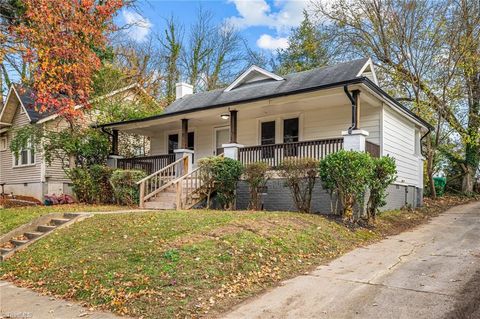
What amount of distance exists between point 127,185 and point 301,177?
21.9ft

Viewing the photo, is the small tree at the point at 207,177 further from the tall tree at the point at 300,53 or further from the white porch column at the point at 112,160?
the tall tree at the point at 300,53

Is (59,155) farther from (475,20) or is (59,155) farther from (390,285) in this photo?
(475,20)

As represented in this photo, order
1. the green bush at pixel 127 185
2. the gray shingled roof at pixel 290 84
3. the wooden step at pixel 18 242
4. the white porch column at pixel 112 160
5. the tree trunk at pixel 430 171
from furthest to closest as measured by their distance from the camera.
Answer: the tree trunk at pixel 430 171 < the white porch column at pixel 112 160 < the green bush at pixel 127 185 < the gray shingled roof at pixel 290 84 < the wooden step at pixel 18 242

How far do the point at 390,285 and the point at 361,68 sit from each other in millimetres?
9942

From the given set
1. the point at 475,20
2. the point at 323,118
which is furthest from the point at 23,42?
the point at 475,20

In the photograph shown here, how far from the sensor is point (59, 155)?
53.5 ft

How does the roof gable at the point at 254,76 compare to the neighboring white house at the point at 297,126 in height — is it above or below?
above

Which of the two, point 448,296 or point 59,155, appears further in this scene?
point 59,155

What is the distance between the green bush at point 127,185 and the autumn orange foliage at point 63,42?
2.84 m

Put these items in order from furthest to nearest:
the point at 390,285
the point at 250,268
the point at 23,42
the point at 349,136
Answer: the point at 23,42 < the point at 349,136 < the point at 250,268 < the point at 390,285

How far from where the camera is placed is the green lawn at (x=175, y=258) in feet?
16.9

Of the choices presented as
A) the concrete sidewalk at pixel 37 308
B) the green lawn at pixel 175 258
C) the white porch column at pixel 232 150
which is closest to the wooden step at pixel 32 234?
the green lawn at pixel 175 258

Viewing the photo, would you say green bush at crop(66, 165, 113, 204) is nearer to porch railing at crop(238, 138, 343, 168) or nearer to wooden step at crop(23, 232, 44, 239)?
porch railing at crop(238, 138, 343, 168)

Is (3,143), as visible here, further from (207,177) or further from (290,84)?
(290,84)
